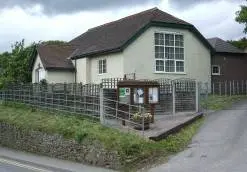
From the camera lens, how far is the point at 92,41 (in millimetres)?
37781

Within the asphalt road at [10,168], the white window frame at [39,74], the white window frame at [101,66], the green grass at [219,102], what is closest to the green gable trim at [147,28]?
the white window frame at [101,66]

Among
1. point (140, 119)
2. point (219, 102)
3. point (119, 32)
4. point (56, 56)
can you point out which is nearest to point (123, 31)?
point (119, 32)

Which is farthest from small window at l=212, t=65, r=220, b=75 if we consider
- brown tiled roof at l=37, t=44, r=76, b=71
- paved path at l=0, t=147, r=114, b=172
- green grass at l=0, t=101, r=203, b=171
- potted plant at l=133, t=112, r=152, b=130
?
paved path at l=0, t=147, r=114, b=172

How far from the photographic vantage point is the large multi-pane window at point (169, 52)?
33.3 m

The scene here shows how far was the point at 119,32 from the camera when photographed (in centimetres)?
3459

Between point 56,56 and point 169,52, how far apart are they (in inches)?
360

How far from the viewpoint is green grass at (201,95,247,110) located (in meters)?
27.2

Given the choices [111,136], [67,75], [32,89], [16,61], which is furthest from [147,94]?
[16,61]

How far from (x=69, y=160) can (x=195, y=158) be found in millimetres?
4947

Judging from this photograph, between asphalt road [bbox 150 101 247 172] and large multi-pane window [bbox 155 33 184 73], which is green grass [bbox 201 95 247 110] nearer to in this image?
large multi-pane window [bbox 155 33 184 73]

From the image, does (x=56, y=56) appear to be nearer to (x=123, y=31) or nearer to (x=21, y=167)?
(x=123, y=31)

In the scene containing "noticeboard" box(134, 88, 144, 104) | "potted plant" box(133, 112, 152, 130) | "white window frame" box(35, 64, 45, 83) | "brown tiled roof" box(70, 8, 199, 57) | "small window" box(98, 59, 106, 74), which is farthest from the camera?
"white window frame" box(35, 64, 45, 83)

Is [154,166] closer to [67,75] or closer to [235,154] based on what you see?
[235,154]

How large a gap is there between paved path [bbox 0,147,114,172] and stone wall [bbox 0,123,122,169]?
1.13ft
